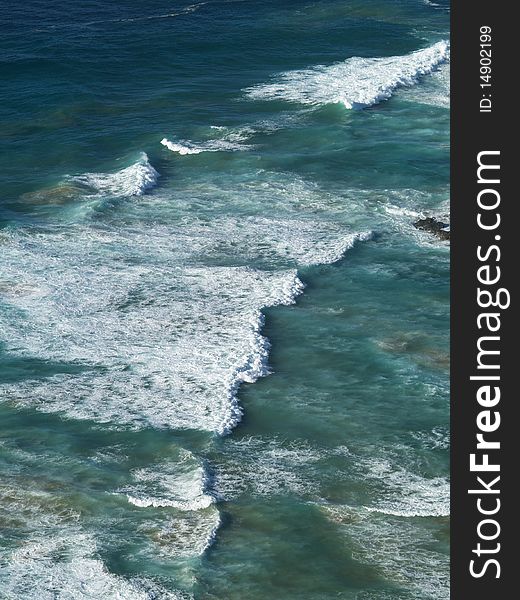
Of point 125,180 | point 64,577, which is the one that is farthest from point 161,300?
point 64,577

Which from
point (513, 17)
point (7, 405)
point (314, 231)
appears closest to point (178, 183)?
point (314, 231)

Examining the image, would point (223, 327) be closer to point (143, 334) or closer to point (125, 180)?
point (143, 334)

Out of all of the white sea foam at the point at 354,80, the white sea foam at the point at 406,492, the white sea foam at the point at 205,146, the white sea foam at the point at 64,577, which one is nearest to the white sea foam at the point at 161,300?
the white sea foam at the point at 64,577

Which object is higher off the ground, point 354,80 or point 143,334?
point 354,80

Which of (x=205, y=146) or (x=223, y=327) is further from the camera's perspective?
(x=205, y=146)

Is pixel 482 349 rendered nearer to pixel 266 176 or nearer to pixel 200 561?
pixel 200 561

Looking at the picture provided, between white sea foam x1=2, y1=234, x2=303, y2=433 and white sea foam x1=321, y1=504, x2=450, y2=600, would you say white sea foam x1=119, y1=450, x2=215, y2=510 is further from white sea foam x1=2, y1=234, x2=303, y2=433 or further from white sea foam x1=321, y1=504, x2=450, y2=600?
white sea foam x1=321, y1=504, x2=450, y2=600

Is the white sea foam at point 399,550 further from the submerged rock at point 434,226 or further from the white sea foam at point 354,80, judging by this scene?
the white sea foam at point 354,80
